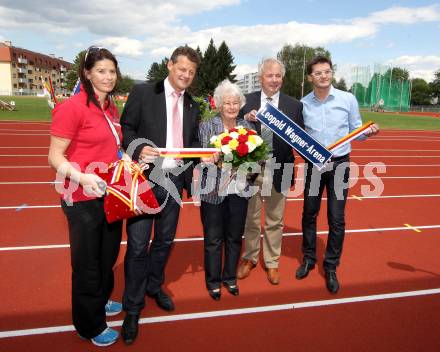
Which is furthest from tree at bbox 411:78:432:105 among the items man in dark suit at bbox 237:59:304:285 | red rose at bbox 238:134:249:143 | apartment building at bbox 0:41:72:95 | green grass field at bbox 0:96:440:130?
red rose at bbox 238:134:249:143

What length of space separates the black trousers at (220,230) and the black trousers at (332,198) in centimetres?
89

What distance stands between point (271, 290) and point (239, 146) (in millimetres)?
1777

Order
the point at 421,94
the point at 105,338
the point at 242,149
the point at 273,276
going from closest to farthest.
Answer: the point at 105,338 → the point at 242,149 → the point at 273,276 → the point at 421,94

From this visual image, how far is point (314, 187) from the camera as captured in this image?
395cm

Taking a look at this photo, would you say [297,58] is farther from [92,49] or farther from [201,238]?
[92,49]

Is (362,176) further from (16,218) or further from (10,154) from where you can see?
(10,154)

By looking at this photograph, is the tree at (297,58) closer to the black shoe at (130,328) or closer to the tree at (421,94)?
the tree at (421,94)

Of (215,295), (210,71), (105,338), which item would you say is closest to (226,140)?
(215,295)

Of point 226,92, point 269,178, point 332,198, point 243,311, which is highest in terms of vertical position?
point 226,92

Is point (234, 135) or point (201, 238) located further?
point (201, 238)

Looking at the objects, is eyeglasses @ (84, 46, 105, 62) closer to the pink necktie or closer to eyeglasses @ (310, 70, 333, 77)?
the pink necktie

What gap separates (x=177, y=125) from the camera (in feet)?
10.3

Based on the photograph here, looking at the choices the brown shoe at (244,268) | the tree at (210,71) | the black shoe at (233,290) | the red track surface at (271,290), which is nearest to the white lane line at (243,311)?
the red track surface at (271,290)

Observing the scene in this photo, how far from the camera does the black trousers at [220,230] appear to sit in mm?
3482
